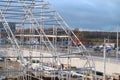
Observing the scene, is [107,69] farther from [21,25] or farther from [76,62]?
[21,25]

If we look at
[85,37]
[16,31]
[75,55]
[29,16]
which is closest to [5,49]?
[16,31]

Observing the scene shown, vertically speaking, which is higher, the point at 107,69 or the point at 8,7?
the point at 8,7

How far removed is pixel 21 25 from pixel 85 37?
1588 inches

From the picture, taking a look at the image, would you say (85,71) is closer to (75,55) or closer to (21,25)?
(75,55)

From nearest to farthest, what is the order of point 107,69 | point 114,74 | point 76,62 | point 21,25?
point 21,25, point 114,74, point 107,69, point 76,62

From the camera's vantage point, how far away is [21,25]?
22328 mm

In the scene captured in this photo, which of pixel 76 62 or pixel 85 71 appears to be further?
pixel 76 62

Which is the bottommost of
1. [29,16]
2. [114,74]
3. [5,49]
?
[114,74]

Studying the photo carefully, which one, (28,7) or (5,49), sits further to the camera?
(5,49)

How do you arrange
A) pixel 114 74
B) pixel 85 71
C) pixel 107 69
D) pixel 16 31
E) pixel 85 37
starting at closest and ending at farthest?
pixel 85 71 < pixel 16 31 < pixel 114 74 < pixel 107 69 < pixel 85 37

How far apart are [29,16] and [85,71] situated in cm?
462

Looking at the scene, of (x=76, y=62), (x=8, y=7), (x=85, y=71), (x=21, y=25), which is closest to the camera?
(x=85, y=71)

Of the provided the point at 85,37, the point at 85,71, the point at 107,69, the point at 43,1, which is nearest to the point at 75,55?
the point at 85,71

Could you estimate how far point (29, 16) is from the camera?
68.7 ft
